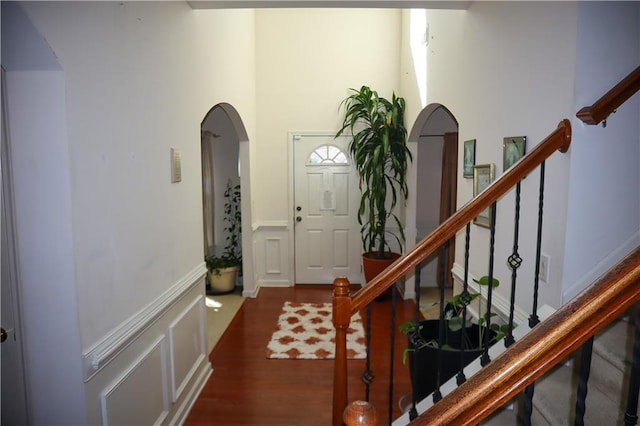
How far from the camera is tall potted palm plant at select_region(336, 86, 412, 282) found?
4895 millimetres

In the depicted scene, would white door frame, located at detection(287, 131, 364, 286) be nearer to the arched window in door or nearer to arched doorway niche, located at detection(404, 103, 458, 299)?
the arched window in door

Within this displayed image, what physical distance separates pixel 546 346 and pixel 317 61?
5.06 metres

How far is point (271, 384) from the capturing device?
3092 mm

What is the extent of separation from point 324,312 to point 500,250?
2650 millimetres

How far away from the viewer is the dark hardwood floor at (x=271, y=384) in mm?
2695

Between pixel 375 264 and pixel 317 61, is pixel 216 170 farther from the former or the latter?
pixel 375 264

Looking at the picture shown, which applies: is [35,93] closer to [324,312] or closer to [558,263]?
[558,263]

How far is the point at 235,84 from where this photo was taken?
4203 millimetres

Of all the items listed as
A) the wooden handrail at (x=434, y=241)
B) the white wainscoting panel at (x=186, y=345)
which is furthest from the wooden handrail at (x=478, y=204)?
the white wainscoting panel at (x=186, y=345)

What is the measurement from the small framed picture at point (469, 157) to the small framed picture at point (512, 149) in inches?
17.7

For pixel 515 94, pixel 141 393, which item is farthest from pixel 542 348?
pixel 141 393

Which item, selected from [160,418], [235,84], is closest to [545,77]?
[160,418]

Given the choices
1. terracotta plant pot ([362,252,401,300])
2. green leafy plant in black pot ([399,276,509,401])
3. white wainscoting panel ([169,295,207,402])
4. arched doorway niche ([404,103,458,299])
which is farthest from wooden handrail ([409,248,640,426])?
arched doorway niche ([404,103,458,299])

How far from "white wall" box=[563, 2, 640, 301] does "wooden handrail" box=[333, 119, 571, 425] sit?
0.37 ft
